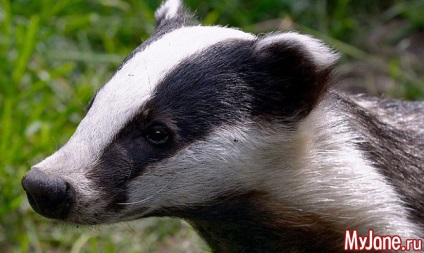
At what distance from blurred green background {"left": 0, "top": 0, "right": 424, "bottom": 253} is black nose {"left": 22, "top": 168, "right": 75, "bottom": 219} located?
129 cm

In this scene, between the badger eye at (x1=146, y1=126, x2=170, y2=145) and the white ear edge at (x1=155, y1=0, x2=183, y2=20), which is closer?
the badger eye at (x1=146, y1=126, x2=170, y2=145)

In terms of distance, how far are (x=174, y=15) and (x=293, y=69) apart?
0.60 meters

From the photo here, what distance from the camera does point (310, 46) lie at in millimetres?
3002

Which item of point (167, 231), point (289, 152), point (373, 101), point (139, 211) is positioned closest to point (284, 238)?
point (289, 152)

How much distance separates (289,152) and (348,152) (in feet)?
0.67

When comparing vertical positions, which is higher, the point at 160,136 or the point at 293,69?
the point at 293,69

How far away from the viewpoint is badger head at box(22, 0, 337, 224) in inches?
112

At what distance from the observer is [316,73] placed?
3021 mm

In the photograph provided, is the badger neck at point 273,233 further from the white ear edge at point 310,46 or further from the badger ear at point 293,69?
the white ear edge at point 310,46

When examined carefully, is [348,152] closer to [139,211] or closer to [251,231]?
[251,231]

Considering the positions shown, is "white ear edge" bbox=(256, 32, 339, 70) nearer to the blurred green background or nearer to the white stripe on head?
the white stripe on head

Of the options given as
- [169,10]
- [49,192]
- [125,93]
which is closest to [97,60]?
[169,10]

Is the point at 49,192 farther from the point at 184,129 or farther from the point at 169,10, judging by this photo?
the point at 169,10

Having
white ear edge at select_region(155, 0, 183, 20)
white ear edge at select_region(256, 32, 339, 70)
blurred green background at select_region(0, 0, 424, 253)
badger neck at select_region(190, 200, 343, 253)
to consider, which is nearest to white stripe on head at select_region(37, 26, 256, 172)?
white ear edge at select_region(256, 32, 339, 70)
